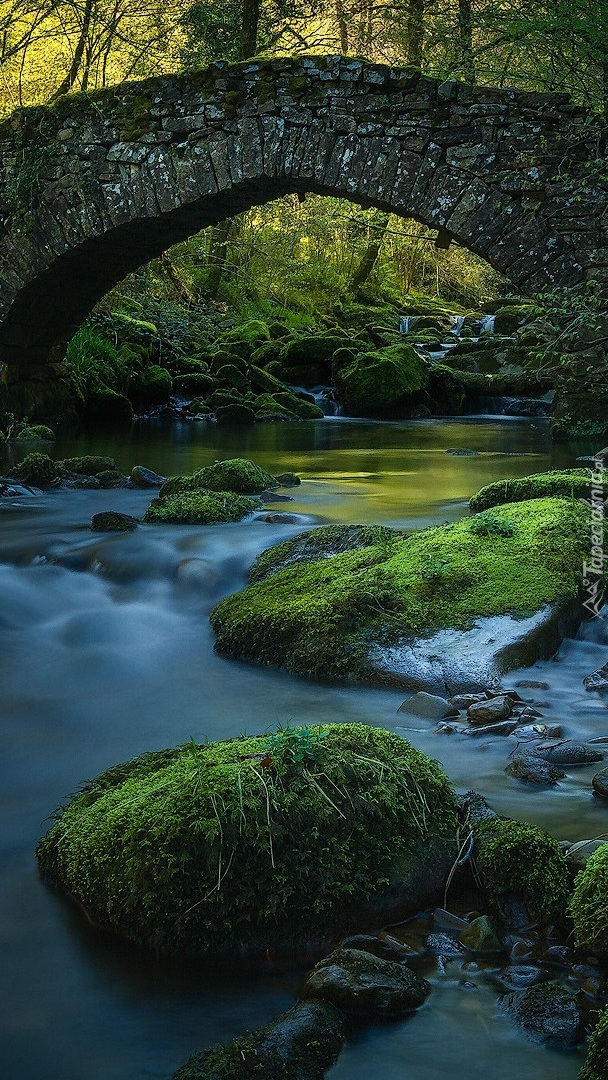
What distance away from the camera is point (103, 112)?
1081 centimetres

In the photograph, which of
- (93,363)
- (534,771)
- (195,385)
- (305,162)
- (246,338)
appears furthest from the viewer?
(246,338)

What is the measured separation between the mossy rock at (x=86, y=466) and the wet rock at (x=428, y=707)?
20.0ft

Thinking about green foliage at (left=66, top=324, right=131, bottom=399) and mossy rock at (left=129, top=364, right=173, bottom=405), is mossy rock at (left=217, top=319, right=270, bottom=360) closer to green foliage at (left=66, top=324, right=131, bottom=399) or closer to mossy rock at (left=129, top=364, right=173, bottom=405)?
mossy rock at (left=129, top=364, right=173, bottom=405)

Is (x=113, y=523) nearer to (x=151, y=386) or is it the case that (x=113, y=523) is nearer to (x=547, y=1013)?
(x=547, y=1013)

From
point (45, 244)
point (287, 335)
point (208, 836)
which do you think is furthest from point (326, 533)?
point (287, 335)

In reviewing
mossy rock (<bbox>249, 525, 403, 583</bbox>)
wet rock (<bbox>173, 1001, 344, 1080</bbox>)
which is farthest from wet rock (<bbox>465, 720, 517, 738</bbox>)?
mossy rock (<bbox>249, 525, 403, 583</bbox>)

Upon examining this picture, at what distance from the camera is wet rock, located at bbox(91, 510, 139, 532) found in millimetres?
6648

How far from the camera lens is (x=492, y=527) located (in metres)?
5.00

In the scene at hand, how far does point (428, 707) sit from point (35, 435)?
32.2ft

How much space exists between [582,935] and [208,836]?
85 centimetres

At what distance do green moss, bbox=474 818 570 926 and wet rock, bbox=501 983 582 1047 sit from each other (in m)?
0.23

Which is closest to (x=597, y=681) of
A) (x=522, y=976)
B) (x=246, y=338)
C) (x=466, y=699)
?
(x=466, y=699)

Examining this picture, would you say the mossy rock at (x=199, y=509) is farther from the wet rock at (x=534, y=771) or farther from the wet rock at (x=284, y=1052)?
the wet rock at (x=284, y=1052)

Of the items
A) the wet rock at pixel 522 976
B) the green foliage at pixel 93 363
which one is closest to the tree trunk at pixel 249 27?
the green foliage at pixel 93 363
